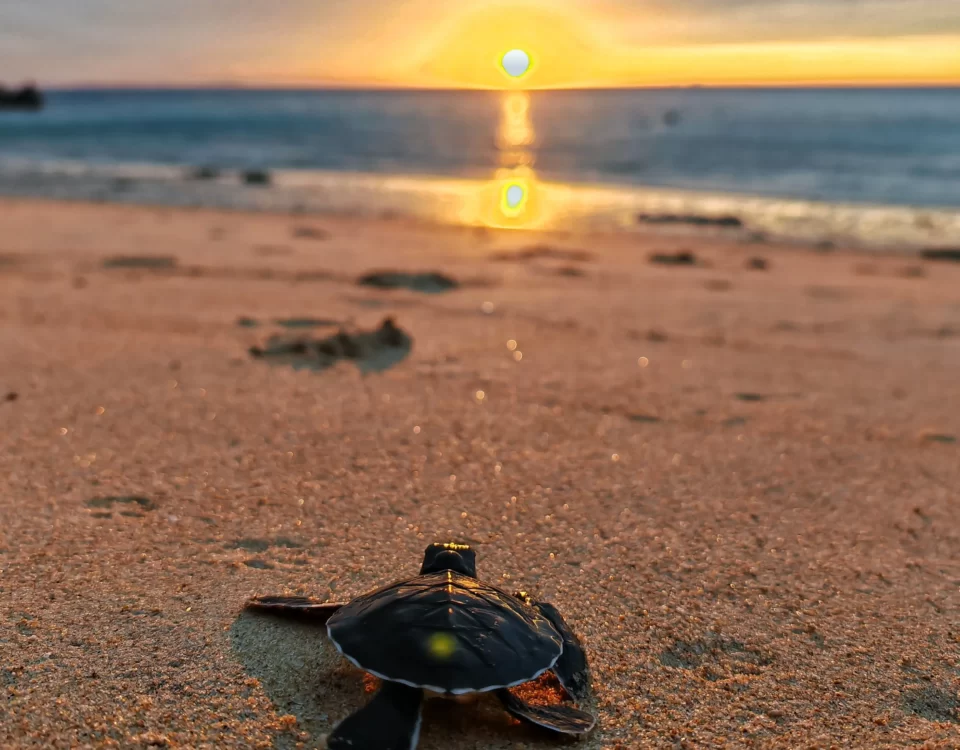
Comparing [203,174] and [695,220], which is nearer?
[695,220]

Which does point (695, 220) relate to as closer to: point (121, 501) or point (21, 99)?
point (121, 501)

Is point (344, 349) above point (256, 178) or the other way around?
the other way around

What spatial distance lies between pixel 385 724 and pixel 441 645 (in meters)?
0.19

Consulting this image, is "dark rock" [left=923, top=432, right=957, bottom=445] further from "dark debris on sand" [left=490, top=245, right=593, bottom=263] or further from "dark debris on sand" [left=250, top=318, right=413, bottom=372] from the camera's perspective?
"dark debris on sand" [left=490, top=245, right=593, bottom=263]

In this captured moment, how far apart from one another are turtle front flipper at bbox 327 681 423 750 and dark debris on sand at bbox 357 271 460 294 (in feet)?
16.2

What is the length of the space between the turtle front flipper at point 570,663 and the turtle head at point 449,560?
A: 0.18 m

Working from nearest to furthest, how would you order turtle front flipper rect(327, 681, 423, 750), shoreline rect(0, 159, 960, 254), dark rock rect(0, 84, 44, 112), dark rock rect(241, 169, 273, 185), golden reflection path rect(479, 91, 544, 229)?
turtle front flipper rect(327, 681, 423, 750), shoreline rect(0, 159, 960, 254), golden reflection path rect(479, 91, 544, 229), dark rock rect(241, 169, 273, 185), dark rock rect(0, 84, 44, 112)

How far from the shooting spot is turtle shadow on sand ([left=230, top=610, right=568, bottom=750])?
1.82 m

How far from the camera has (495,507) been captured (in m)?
2.93

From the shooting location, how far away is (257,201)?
15.5m

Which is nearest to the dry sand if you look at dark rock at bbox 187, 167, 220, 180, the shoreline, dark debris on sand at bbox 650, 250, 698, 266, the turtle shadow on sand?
the turtle shadow on sand

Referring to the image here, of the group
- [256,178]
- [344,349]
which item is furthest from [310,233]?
[256,178]

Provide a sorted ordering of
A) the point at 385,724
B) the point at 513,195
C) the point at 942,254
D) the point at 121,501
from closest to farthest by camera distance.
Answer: the point at 385,724
the point at 121,501
the point at 942,254
the point at 513,195

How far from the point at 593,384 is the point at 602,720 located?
2.52m
